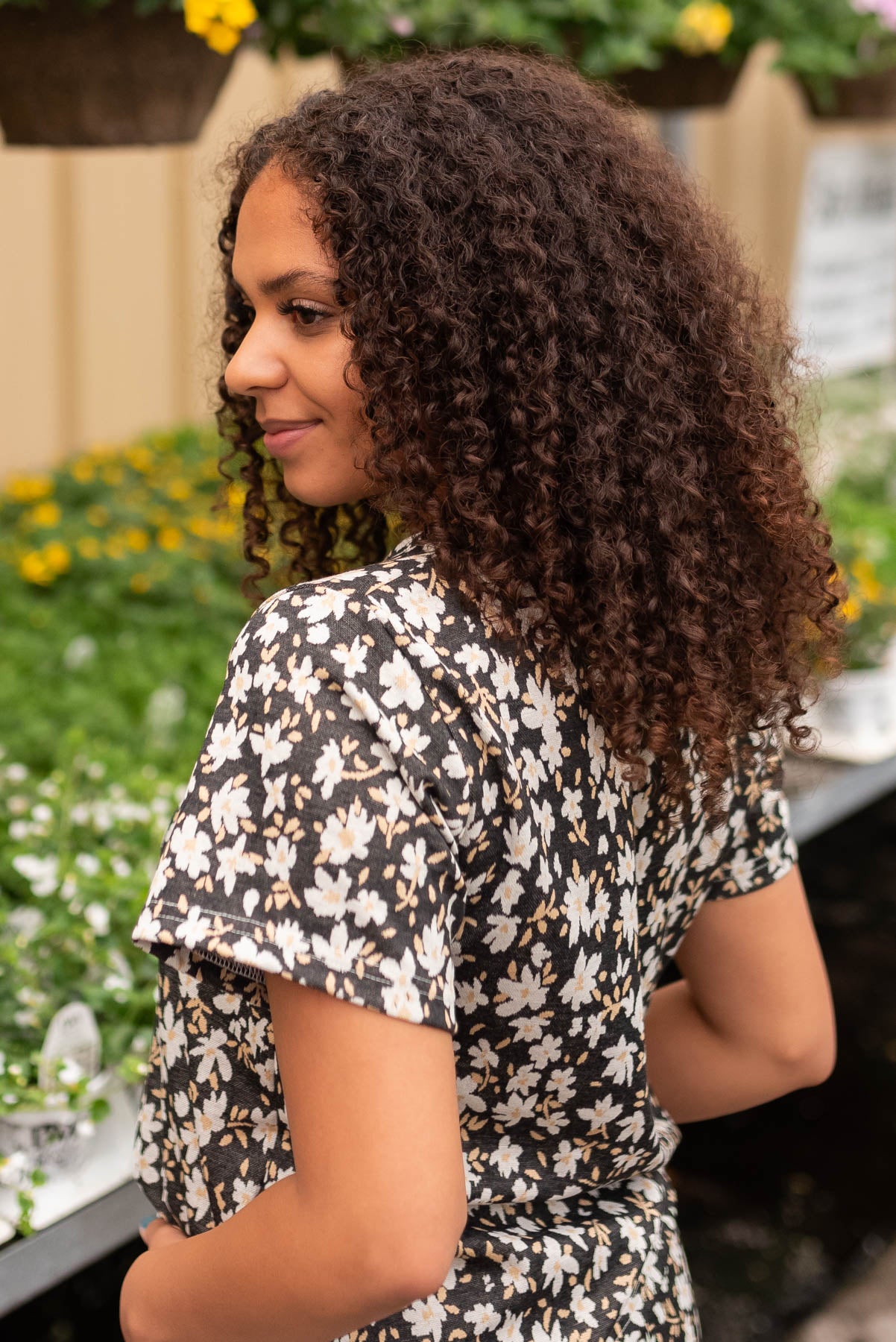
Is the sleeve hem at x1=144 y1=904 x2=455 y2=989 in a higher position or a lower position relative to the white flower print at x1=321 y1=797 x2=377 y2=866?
lower

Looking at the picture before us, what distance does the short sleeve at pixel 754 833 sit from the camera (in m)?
1.13

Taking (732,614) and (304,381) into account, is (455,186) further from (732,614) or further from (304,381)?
(732,614)

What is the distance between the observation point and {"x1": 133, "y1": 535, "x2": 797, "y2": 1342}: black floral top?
0.78 m

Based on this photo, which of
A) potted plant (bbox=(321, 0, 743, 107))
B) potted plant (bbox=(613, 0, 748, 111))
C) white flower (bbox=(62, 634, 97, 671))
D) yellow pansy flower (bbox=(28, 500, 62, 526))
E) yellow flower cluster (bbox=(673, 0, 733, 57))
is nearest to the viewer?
potted plant (bbox=(321, 0, 743, 107))

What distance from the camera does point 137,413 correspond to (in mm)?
4473

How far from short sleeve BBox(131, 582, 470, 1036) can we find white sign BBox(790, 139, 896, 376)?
3052mm

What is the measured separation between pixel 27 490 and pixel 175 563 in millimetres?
637

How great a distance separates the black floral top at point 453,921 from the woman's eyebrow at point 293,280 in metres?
0.18

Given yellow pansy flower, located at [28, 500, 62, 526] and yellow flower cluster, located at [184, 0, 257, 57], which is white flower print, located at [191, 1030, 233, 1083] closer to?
yellow flower cluster, located at [184, 0, 257, 57]

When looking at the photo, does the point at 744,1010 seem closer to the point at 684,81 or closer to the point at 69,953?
the point at 69,953

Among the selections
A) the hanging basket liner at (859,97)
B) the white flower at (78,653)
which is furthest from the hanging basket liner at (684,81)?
the white flower at (78,653)

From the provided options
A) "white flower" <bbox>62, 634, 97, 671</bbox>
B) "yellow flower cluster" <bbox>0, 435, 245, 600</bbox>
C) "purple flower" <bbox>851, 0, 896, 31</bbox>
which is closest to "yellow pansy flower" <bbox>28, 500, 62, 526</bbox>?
"yellow flower cluster" <bbox>0, 435, 245, 600</bbox>

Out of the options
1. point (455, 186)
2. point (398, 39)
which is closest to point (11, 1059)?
point (455, 186)

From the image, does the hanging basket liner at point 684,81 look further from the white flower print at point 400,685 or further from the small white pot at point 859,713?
the white flower print at point 400,685
